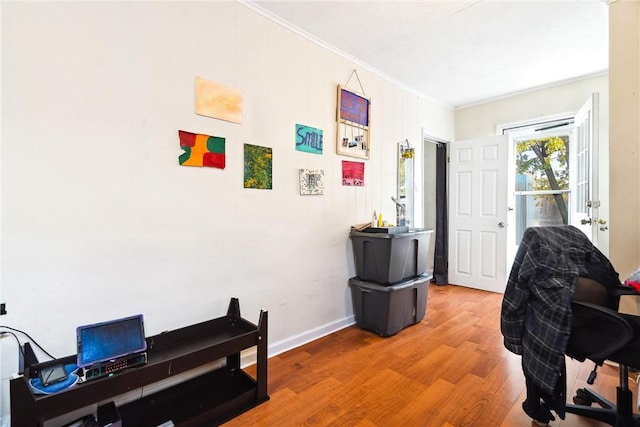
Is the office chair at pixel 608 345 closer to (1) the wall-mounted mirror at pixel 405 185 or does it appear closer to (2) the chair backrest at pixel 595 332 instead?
(2) the chair backrest at pixel 595 332

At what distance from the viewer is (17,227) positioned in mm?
1317

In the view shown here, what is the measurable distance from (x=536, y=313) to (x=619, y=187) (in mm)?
1336

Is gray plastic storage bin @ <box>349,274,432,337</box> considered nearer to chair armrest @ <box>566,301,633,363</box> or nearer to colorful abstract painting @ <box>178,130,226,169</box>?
chair armrest @ <box>566,301,633,363</box>

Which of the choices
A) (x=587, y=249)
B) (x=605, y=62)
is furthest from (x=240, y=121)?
(x=605, y=62)

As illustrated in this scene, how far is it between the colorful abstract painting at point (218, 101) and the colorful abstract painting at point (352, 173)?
109 centimetres

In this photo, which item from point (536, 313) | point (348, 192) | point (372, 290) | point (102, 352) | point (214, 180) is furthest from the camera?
point (348, 192)

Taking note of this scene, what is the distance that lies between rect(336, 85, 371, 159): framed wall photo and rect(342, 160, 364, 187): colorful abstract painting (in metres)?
0.08

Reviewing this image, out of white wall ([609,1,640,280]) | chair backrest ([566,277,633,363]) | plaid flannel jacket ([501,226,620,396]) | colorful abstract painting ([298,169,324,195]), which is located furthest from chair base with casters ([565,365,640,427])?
colorful abstract painting ([298,169,324,195])

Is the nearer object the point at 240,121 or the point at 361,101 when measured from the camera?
the point at 240,121

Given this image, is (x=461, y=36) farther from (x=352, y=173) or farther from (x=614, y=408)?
(x=614, y=408)

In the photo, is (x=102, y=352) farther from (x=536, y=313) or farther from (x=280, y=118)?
(x=536, y=313)

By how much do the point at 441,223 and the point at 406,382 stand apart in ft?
9.20

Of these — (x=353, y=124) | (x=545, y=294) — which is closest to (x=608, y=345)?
(x=545, y=294)

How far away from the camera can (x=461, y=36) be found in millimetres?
2494
